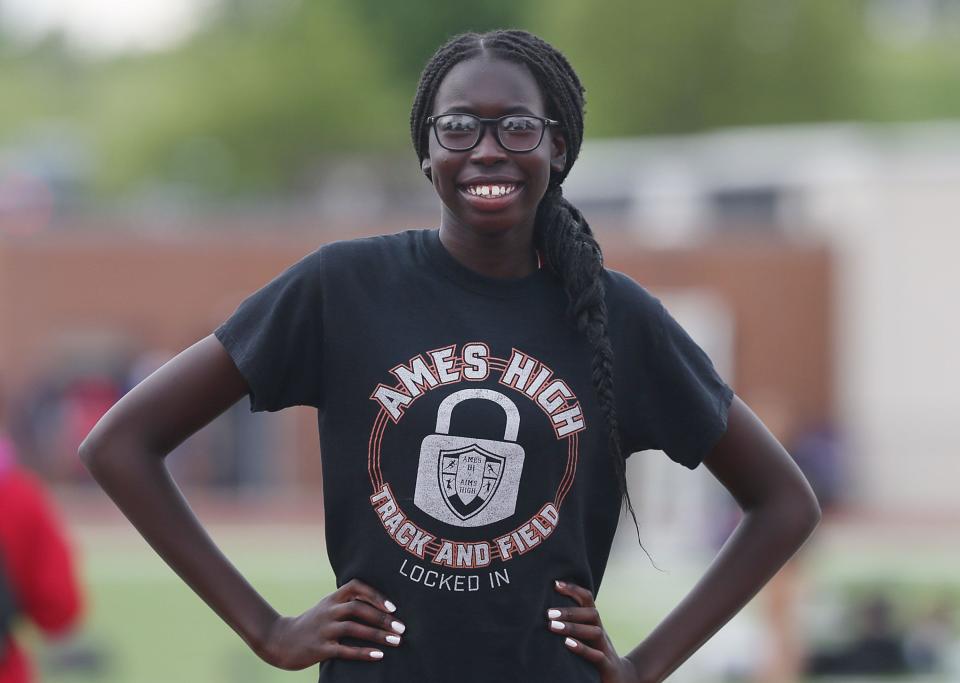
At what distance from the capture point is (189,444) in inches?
890

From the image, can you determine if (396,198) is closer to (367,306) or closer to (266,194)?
(266,194)

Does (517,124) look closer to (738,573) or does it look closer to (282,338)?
(282,338)

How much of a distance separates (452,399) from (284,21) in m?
45.3

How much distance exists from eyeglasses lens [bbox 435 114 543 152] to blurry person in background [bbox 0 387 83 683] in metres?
2.82

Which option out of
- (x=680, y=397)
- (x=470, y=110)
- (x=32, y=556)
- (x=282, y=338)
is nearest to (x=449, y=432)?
(x=282, y=338)

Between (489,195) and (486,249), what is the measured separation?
0.10 metres

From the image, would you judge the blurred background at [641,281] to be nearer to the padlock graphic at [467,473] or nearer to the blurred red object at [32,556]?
the blurred red object at [32,556]

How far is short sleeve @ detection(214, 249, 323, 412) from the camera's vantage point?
2.59 meters

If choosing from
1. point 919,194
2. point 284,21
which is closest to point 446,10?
point 284,21

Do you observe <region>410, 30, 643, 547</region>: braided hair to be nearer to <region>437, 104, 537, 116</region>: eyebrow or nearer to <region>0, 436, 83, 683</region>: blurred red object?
<region>437, 104, 537, 116</region>: eyebrow

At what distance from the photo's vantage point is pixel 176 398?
2613mm

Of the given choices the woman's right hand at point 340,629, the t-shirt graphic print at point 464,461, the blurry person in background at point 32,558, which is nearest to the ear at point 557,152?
the t-shirt graphic print at point 464,461

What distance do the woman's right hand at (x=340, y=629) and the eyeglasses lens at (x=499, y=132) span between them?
2.39 ft

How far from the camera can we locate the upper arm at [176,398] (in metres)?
2.61
